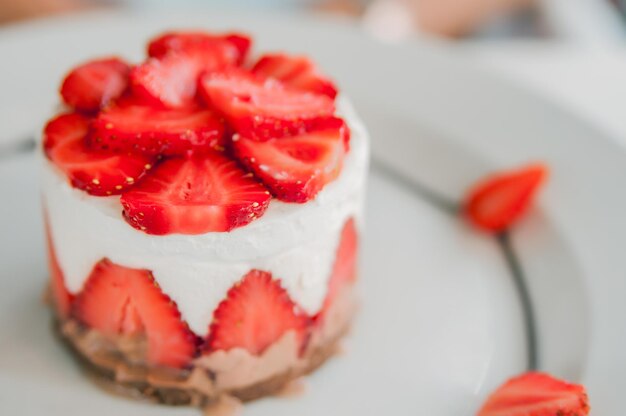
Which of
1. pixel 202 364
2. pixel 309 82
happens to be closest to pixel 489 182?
pixel 309 82

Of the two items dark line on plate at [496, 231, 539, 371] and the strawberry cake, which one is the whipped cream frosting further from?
dark line on plate at [496, 231, 539, 371]

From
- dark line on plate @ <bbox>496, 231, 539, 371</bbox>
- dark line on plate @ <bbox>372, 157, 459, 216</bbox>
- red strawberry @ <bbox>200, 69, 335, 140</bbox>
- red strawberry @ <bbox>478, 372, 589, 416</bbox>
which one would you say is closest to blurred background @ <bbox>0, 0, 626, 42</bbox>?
dark line on plate @ <bbox>372, 157, 459, 216</bbox>

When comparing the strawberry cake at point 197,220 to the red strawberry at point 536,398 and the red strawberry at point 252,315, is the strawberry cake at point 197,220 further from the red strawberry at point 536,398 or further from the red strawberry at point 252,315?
the red strawberry at point 536,398

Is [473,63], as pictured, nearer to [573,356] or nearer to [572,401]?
[573,356]

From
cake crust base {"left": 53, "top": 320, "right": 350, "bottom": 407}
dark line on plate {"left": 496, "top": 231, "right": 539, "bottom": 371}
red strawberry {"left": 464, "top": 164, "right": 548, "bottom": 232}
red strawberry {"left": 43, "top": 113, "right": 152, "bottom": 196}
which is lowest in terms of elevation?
cake crust base {"left": 53, "top": 320, "right": 350, "bottom": 407}

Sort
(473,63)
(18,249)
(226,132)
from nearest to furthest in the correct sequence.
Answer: (226,132) < (18,249) < (473,63)

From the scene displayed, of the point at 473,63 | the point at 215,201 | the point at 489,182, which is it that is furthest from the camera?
the point at 473,63

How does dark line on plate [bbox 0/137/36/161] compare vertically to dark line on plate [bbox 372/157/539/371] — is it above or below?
below

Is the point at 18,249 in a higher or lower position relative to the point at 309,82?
lower
